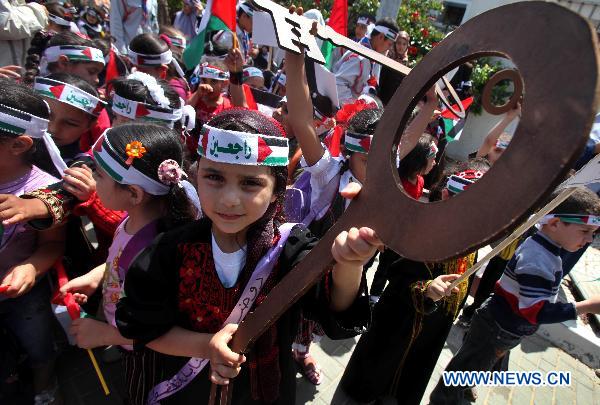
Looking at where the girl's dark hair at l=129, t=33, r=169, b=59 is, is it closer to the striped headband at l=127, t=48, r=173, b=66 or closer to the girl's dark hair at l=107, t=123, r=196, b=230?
the striped headband at l=127, t=48, r=173, b=66

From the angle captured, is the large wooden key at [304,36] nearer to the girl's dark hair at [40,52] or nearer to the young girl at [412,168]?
the young girl at [412,168]

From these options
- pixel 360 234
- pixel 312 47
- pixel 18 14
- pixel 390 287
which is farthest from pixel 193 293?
pixel 18 14

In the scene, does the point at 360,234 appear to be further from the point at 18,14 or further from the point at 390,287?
the point at 18,14

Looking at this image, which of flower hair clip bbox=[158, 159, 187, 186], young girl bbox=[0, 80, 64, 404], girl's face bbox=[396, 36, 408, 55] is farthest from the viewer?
girl's face bbox=[396, 36, 408, 55]

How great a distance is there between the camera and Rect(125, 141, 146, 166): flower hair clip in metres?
1.58

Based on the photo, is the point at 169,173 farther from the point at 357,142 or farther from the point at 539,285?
the point at 539,285

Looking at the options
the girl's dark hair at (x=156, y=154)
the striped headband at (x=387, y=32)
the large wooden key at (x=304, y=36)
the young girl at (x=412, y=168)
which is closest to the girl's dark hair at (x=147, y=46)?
the girl's dark hair at (x=156, y=154)

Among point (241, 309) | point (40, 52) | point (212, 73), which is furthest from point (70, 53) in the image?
point (241, 309)

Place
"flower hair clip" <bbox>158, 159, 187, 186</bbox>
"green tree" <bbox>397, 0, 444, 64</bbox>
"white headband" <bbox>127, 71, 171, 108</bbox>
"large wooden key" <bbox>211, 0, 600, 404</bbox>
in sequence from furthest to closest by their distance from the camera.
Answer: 1. "green tree" <bbox>397, 0, 444, 64</bbox>
2. "white headband" <bbox>127, 71, 171, 108</bbox>
3. "flower hair clip" <bbox>158, 159, 187, 186</bbox>
4. "large wooden key" <bbox>211, 0, 600, 404</bbox>

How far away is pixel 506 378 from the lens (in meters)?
2.83

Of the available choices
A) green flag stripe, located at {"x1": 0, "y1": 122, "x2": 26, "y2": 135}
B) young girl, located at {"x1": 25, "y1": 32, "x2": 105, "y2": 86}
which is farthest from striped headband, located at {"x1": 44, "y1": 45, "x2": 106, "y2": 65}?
green flag stripe, located at {"x1": 0, "y1": 122, "x2": 26, "y2": 135}

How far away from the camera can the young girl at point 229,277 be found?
1.16 metres

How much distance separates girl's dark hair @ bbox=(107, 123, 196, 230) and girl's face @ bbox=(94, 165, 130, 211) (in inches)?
5.5

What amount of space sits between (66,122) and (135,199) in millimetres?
1134
